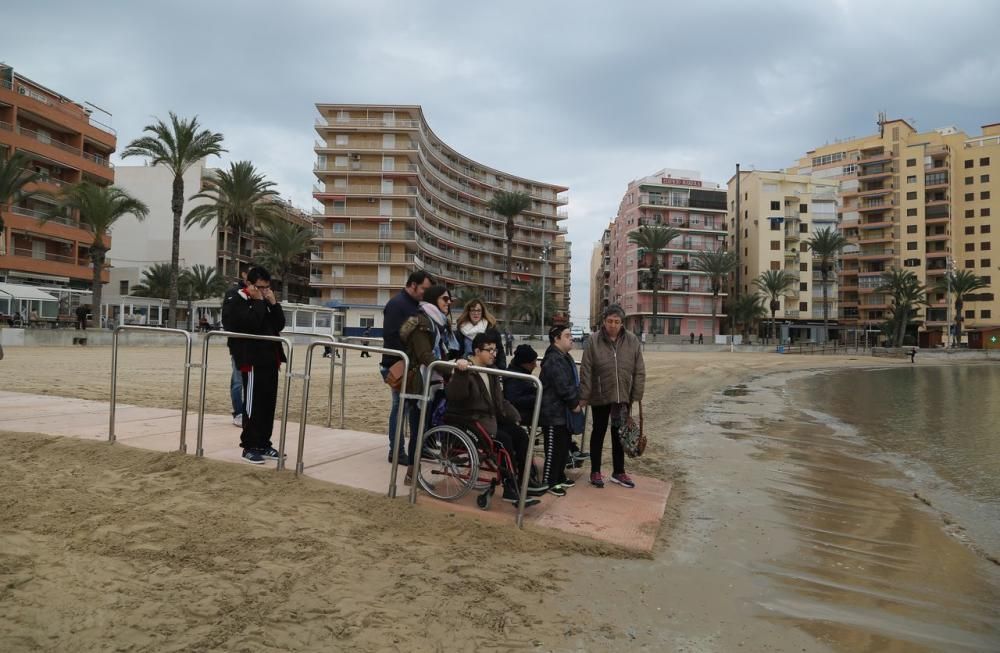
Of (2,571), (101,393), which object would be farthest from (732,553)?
(101,393)

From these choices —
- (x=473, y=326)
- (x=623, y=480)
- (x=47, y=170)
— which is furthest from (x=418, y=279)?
(x=47, y=170)

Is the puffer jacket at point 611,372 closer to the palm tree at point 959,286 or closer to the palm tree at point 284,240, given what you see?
the palm tree at point 284,240

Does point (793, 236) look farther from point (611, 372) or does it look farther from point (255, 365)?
point (255, 365)

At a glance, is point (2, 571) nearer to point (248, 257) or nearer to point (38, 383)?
point (38, 383)

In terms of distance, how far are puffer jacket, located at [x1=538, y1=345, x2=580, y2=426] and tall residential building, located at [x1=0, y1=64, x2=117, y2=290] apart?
44.3m

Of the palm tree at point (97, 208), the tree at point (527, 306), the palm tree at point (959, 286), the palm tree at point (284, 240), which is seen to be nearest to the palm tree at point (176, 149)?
the palm tree at point (97, 208)

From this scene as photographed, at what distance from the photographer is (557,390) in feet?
16.6

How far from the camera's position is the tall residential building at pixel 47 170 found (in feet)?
132

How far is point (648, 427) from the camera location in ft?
→ 35.1

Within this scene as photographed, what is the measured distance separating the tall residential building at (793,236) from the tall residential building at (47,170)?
71401 millimetres

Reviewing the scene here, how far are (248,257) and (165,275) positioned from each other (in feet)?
35.5

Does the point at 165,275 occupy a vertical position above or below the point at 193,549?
above

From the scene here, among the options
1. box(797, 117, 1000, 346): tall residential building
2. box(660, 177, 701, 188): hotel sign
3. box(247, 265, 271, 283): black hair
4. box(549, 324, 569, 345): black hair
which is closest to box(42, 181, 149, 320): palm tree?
box(247, 265, 271, 283): black hair

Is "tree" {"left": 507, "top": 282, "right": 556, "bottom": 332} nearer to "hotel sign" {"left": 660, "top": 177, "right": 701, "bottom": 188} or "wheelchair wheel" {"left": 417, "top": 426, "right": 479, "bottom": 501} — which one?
"hotel sign" {"left": 660, "top": 177, "right": 701, "bottom": 188}
